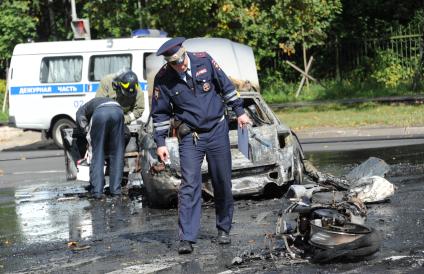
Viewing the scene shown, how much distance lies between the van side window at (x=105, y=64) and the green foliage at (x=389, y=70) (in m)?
10.4

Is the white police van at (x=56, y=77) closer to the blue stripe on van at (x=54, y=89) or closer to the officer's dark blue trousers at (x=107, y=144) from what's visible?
the blue stripe on van at (x=54, y=89)

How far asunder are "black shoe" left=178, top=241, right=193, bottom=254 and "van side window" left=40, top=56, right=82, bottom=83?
1329 cm

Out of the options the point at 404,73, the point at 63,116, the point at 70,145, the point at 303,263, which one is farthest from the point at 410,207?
the point at 404,73

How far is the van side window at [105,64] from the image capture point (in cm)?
1962

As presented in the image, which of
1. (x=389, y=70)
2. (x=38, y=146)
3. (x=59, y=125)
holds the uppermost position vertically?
(x=389, y=70)

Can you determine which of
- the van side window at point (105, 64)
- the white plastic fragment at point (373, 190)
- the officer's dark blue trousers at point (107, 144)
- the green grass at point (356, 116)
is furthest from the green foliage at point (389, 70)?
the white plastic fragment at point (373, 190)

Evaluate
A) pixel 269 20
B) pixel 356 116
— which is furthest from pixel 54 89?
pixel 269 20

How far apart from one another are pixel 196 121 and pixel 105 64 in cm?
1276

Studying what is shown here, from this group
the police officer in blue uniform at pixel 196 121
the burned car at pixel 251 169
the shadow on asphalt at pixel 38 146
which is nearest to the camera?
the police officer in blue uniform at pixel 196 121

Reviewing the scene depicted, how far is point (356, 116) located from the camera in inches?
808

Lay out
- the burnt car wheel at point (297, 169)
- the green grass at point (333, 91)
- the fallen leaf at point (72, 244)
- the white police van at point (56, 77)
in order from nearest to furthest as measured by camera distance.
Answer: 1. the fallen leaf at point (72, 244)
2. the burnt car wheel at point (297, 169)
3. the white police van at point (56, 77)
4. the green grass at point (333, 91)

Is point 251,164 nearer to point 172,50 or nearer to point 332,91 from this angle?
point 172,50

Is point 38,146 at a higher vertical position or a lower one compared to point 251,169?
lower

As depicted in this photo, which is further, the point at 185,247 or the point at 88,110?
the point at 88,110
